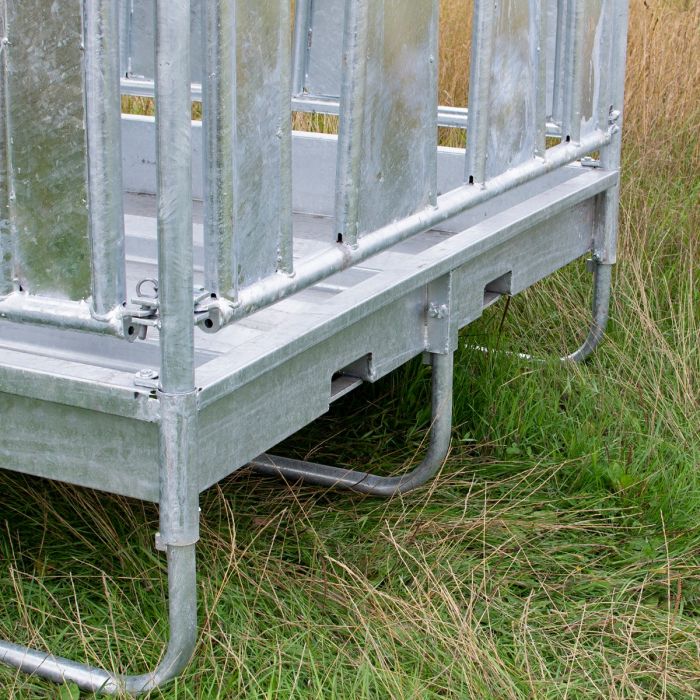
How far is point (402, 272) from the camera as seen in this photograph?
2451 mm

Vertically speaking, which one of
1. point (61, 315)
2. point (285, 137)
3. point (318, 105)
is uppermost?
point (285, 137)

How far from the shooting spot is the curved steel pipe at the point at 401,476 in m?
2.77

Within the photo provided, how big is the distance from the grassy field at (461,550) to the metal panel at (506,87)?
70 centimetres

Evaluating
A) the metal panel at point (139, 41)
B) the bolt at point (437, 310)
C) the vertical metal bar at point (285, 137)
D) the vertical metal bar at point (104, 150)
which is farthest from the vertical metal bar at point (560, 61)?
the vertical metal bar at point (104, 150)

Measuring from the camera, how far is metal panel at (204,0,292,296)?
175cm

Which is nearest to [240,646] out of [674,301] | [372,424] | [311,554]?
[311,554]

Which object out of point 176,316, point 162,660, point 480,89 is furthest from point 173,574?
point 480,89

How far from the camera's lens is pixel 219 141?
1.77m

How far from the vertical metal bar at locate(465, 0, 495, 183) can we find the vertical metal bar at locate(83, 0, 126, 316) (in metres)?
0.99

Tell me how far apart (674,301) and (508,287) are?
1017mm

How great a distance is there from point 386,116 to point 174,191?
0.66 meters

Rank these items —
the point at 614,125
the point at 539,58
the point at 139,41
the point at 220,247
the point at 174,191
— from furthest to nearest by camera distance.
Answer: the point at 139,41 → the point at 614,125 → the point at 539,58 → the point at 220,247 → the point at 174,191

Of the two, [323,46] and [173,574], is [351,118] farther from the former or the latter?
[323,46]

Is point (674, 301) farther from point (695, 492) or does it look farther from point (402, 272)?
point (402, 272)
